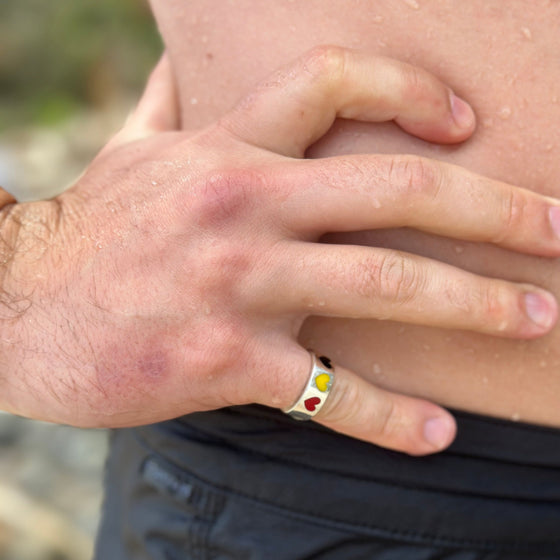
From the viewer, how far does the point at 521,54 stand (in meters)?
0.81

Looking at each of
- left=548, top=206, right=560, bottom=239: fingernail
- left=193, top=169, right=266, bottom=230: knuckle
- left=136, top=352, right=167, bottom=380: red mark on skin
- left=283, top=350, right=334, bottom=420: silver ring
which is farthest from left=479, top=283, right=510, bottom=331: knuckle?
left=136, top=352, right=167, bottom=380: red mark on skin

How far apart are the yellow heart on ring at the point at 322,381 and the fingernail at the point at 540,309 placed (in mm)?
281

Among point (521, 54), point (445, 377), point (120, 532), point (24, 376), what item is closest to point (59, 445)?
point (120, 532)

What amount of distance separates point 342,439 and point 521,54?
1.94 feet

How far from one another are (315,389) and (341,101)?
0.39m

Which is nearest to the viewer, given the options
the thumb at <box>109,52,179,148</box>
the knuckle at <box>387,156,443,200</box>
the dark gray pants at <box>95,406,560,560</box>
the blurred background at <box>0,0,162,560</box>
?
the knuckle at <box>387,156,443,200</box>

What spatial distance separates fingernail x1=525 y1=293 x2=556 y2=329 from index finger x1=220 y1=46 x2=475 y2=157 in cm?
24

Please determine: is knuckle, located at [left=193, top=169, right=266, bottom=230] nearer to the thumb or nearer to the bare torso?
the bare torso

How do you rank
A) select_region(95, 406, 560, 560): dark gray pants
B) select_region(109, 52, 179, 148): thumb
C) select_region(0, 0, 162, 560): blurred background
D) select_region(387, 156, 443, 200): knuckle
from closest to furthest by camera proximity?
select_region(387, 156, 443, 200): knuckle < select_region(95, 406, 560, 560): dark gray pants < select_region(109, 52, 179, 148): thumb < select_region(0, 0, 162, 560): blurred background

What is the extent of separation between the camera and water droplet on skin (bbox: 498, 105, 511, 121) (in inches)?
32.5

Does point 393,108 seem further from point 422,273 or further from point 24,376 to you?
point 24,376

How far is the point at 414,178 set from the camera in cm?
76

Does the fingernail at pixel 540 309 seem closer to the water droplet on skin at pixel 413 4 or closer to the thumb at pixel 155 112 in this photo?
the water droplet on skin at pixel 413 4

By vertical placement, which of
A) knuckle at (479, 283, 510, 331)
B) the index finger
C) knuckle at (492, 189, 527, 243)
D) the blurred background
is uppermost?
the blurred background
